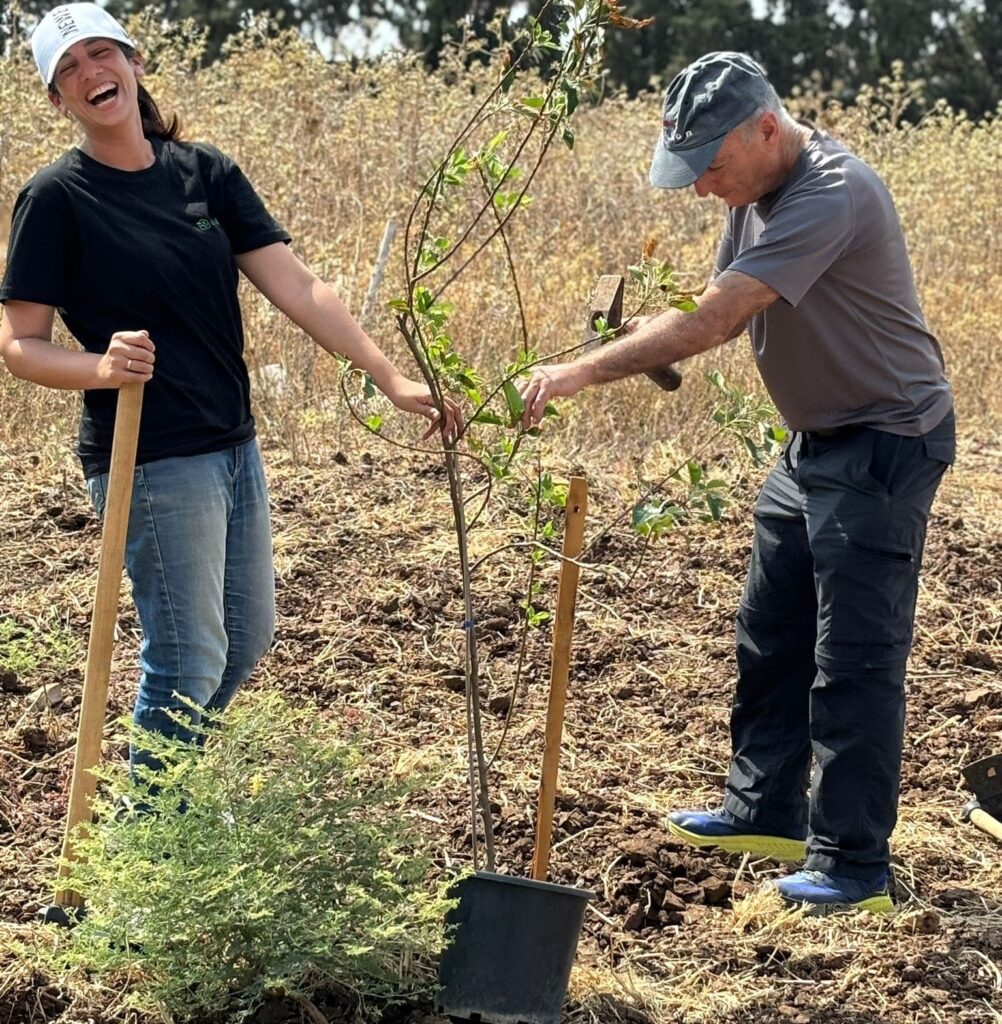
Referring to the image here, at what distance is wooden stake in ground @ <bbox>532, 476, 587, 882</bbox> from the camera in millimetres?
2855

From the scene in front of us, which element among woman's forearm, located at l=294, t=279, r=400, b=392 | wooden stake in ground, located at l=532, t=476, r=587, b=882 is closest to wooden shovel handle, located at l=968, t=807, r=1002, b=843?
wooden stake in ground, located at l=532, t=476, r=587, b=882

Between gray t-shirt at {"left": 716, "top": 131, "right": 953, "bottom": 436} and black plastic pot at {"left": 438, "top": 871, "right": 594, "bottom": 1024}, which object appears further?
gray t-shirt at {"left": 716, "top": 131, "right": 953, "bottom": 436}

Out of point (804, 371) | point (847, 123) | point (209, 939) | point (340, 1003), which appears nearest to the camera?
point (209, 939)

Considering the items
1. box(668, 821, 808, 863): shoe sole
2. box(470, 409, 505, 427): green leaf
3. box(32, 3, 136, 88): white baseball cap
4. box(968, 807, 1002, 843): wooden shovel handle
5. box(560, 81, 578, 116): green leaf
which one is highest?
box(32, 3, 136, 88): white baseball cap

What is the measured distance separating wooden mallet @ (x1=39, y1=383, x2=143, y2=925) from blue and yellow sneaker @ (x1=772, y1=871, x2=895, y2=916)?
1.67 meters

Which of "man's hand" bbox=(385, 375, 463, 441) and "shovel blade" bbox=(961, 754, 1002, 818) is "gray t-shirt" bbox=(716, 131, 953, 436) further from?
"shovel blade" bbox=(961, 754, 1002, 818)

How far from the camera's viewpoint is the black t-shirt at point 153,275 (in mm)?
2850

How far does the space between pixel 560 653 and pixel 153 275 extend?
1.11 meters

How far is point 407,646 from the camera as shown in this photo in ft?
16.1

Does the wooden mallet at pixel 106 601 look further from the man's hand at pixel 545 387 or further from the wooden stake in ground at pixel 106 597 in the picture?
the man's hand at pixel 545 387

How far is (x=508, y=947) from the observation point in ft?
8.91

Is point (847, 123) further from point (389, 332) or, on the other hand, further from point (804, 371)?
point (804, 371)

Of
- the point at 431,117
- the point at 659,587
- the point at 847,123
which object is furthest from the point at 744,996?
the point at 847,123

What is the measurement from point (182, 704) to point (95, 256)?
0.92 meters
